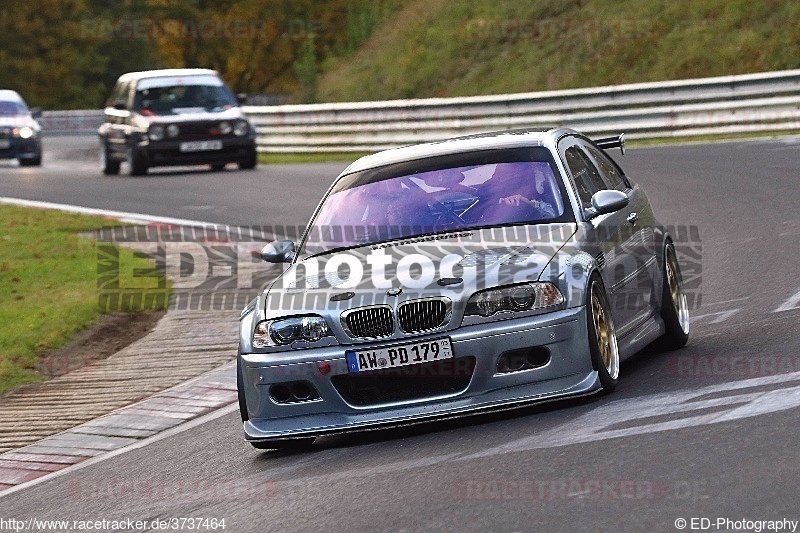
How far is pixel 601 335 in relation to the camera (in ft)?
26.5

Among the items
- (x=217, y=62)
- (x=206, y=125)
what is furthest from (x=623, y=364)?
(x=217, y=62)

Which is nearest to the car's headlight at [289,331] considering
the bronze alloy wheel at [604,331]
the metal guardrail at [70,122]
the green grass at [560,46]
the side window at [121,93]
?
the bronze alloy wheel at [604,331]

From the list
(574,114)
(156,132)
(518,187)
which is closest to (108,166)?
(156,132)

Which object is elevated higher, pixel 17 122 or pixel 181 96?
pixel 181 96

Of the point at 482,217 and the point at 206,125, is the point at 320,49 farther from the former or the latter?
the point at 482,217

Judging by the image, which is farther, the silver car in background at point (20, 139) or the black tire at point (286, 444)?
the silver car in background at point (20, 139)

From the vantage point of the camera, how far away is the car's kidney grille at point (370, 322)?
301 inches

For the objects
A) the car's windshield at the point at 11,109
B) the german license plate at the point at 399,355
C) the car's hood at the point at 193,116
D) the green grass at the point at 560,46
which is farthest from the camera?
the car's windshield at the point at 11,109

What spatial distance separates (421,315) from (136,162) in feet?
67.5

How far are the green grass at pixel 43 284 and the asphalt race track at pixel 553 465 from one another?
129 inches

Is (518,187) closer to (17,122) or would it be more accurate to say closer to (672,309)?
(672,309)

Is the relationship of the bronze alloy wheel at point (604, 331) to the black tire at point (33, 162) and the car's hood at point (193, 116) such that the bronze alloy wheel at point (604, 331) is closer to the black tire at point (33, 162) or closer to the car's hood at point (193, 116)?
the car's hood at point (193, 116)

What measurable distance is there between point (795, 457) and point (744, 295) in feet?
16.8

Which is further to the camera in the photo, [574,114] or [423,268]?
[574,114]
